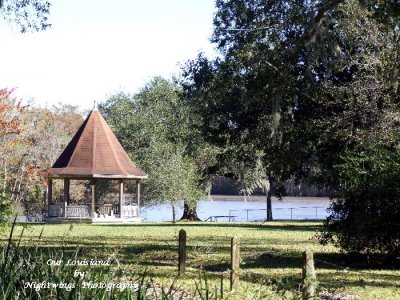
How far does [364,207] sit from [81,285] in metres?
11.2

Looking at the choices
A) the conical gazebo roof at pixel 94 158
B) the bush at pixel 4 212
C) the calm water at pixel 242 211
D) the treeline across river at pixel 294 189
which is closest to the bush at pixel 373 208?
the treeline across river at pixel 294 189

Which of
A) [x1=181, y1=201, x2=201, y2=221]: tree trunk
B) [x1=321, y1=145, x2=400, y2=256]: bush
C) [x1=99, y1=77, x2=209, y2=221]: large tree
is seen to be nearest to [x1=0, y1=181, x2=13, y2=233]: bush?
[x1=321, y1=145, x2=400, y2=256]: bush

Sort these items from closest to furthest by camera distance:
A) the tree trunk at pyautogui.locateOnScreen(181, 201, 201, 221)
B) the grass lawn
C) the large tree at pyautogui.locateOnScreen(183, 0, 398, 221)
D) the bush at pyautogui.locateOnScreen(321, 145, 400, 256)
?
the grass lawn → the bush at pyautogui.locateOnScreen(321, 145, 400, 256) → the large tree at pyautogui.locateOnScreen(183, 0, 398, 221) → the tree trunk at pyautogui.locateOnScreen(181, 201, 201, 221)

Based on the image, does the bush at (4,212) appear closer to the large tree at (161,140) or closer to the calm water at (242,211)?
the large tree at (161,140)

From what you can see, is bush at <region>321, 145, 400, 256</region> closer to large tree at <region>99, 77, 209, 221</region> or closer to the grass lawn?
the grass lawn

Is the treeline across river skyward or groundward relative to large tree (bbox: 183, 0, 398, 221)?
groundward

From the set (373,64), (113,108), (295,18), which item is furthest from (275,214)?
(295,18)

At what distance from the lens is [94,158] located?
40.7m

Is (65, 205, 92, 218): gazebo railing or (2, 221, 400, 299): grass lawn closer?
(2, 221, 400, 299): grass lawn

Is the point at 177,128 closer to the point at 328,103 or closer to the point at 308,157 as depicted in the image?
the point at 308,157

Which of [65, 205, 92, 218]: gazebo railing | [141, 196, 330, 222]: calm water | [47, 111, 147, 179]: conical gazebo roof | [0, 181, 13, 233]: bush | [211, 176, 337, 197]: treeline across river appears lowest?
[141, 196, 330, 222]: calm water

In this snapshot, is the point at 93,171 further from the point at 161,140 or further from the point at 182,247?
the point at 182,247

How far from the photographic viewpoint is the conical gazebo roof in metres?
39.5

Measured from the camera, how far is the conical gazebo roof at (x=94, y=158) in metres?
39.5
